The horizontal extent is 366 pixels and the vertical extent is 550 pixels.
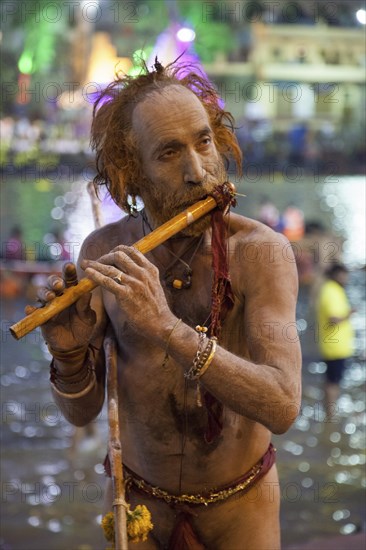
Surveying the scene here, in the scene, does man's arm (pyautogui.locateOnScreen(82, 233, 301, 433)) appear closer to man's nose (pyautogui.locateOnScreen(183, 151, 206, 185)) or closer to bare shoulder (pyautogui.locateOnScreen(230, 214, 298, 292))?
bare shoulder (pyautogui.locateOnScreen(230, 214, 298, 292))

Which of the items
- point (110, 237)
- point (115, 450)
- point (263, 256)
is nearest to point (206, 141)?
point (263, 256)

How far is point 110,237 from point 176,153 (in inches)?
18.2

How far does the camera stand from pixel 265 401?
246 centimetres

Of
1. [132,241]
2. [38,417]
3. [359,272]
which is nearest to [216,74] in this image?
[359,272]

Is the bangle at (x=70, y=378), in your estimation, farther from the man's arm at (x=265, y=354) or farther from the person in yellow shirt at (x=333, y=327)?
the person in yellow shirt at (x=333, y=327)

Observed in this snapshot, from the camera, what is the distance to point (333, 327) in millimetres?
8633

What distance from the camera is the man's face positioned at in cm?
268

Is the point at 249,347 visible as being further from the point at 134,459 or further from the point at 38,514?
the point at 38,514

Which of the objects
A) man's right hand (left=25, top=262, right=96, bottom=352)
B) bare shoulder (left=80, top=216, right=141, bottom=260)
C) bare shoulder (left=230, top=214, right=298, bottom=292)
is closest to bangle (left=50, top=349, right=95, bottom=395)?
man's right hand (left=25, top=262, right=96, bottom=352)

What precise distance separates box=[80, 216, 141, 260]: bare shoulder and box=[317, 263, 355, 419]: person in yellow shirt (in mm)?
5677

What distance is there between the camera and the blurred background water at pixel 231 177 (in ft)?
23.0

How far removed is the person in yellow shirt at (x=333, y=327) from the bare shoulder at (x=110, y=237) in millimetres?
5677

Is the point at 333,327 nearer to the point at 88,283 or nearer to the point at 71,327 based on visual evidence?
the point at 71,327

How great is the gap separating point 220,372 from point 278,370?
0.18 metres
